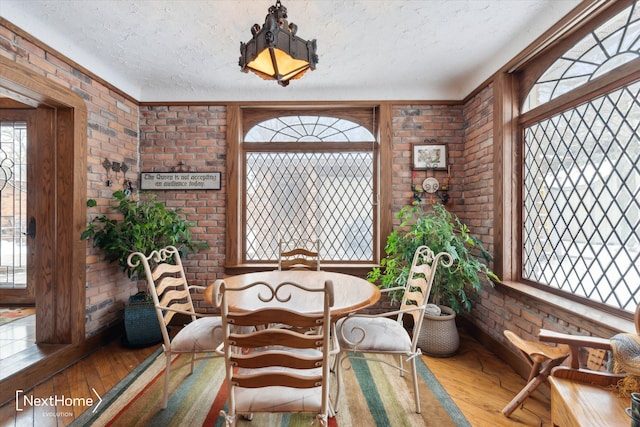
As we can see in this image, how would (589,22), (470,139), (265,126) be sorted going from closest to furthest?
(589,22)
(470,139)
(265,126)

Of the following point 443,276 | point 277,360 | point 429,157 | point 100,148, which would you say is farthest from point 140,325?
point 429,157

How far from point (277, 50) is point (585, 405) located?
6.43 feet

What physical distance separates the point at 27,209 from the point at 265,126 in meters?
2.63

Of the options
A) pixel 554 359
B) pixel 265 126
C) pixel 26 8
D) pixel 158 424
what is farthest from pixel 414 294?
pixel 26 8

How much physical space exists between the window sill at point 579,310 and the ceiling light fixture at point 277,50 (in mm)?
2000

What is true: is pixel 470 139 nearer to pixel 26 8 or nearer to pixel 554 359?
pixel 554 359

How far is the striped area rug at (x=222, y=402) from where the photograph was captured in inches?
64.1

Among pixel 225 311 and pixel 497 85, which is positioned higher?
pixel 497 85

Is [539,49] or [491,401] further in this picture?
[539,49]

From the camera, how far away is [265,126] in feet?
10.6

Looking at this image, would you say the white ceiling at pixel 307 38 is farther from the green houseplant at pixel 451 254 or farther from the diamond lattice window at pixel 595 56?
the green houseplant at pixel 451 254

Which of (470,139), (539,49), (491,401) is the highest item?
(539,49)

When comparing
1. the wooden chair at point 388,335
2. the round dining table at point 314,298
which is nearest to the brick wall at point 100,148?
the round dining table at point 314,298

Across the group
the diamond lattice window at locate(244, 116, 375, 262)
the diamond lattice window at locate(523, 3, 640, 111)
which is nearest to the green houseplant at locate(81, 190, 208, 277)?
the diamond lattice window at locate(244, 116, 375, 262)
